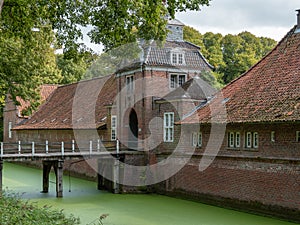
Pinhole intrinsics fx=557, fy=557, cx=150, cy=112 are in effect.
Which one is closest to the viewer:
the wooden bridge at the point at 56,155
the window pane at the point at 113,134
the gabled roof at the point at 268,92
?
the gabled roof at the point at 268,92

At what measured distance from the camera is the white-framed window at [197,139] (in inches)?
926

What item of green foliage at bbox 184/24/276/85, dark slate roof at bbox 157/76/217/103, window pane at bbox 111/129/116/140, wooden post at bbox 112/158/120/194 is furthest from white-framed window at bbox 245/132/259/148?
green foliage at bbox 184/24/276/85

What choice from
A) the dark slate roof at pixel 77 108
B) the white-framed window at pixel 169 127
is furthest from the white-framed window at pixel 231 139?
the dark slate roof at pixel 77 108

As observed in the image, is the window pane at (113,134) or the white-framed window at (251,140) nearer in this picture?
the white-framed window at (251,140)

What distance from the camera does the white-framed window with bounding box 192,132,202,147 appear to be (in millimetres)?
23516

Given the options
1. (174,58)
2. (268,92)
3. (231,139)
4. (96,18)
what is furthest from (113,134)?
(96,18)

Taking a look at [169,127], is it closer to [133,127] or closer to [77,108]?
[133,127]

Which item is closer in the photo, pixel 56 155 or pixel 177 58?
pixel 56 155

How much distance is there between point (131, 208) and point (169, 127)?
18.6ft

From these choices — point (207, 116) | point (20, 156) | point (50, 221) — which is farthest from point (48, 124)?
point (50, 221)

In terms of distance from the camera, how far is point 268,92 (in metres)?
20.5

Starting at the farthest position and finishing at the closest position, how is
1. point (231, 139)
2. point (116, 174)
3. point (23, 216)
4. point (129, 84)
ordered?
point (129, 84), point (116, 174), point (231, 139), point (23, 216)

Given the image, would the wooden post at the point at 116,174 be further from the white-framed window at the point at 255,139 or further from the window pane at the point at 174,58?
the white-framed window at the point at 255,139

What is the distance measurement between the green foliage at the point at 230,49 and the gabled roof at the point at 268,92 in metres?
22.9
